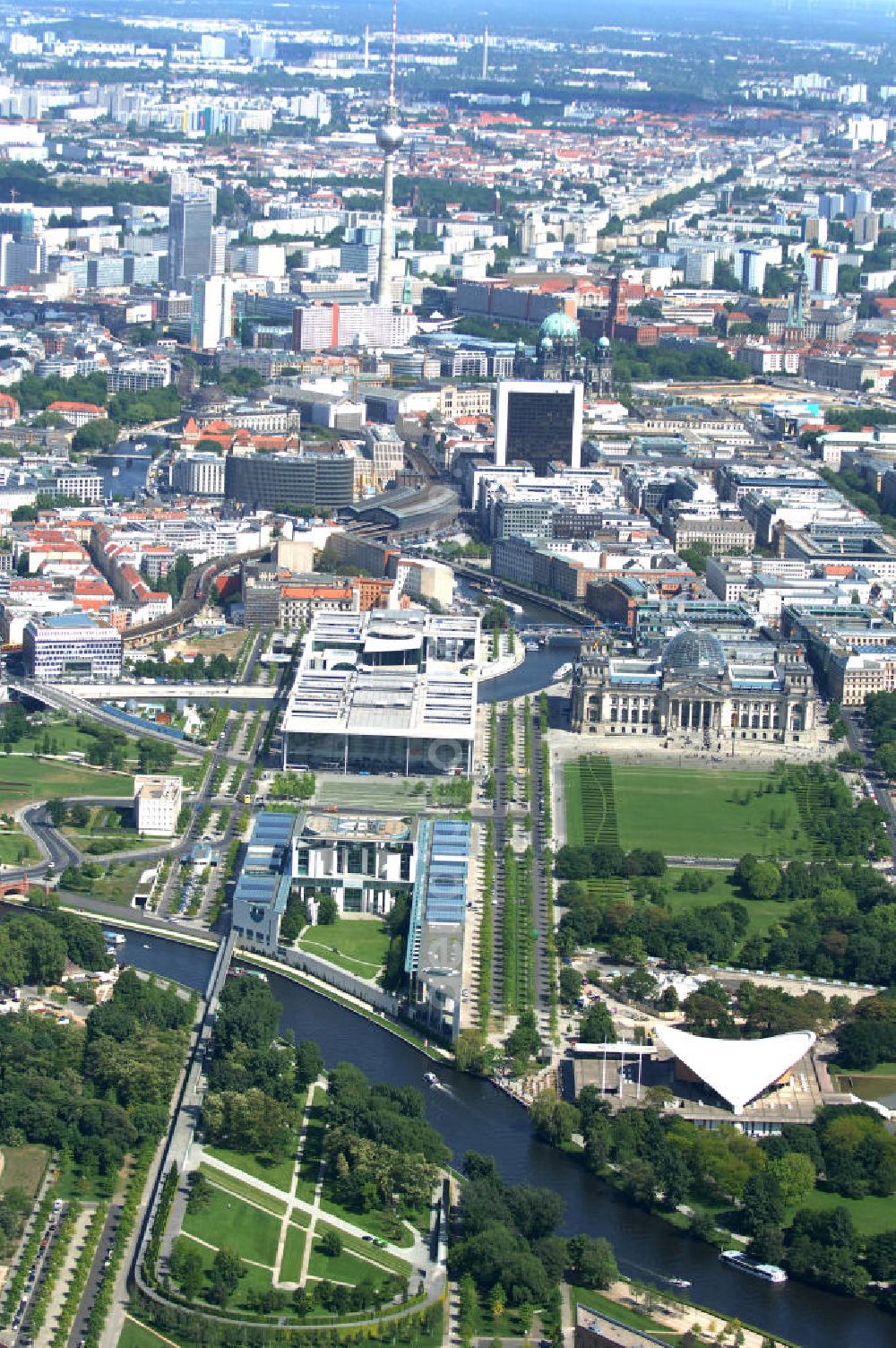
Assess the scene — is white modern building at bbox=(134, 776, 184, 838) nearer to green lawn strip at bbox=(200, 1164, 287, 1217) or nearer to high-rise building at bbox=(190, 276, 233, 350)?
green lawn strip at bbox=(200, 1164, 287, 1217)

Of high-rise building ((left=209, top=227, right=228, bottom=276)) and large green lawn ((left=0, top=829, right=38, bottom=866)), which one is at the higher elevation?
high-rise building ((left=209, top=227, right=228, bottom=276))

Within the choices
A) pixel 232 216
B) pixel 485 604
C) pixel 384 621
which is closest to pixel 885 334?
pixel 232 216

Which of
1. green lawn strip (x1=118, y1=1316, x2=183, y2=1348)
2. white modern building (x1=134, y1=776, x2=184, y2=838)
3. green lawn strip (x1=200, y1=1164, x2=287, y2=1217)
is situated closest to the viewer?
green lawn strip (x1=118, y1=1316, x2=183, y2=1348)

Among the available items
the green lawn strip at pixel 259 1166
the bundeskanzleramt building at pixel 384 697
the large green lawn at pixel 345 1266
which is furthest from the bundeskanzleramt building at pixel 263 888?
the large green lawn at pixel 345 1266

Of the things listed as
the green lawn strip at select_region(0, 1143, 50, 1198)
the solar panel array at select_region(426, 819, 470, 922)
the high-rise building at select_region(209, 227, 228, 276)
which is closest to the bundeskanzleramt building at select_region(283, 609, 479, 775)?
the solar panel array at select_region(426, 819, 470, 922)

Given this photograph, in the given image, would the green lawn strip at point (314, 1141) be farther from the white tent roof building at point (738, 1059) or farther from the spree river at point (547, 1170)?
the white tent roof building at point (738, 1059)

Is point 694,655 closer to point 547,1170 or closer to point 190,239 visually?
point 547,1170

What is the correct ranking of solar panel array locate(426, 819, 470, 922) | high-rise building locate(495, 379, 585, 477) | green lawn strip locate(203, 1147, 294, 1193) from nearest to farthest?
green lawn strip locate(203, 1147, 294, 1193)
solar panel array locate(426, 819, 470, 922)
high-rise building locate(495, 379, 585, 477)
